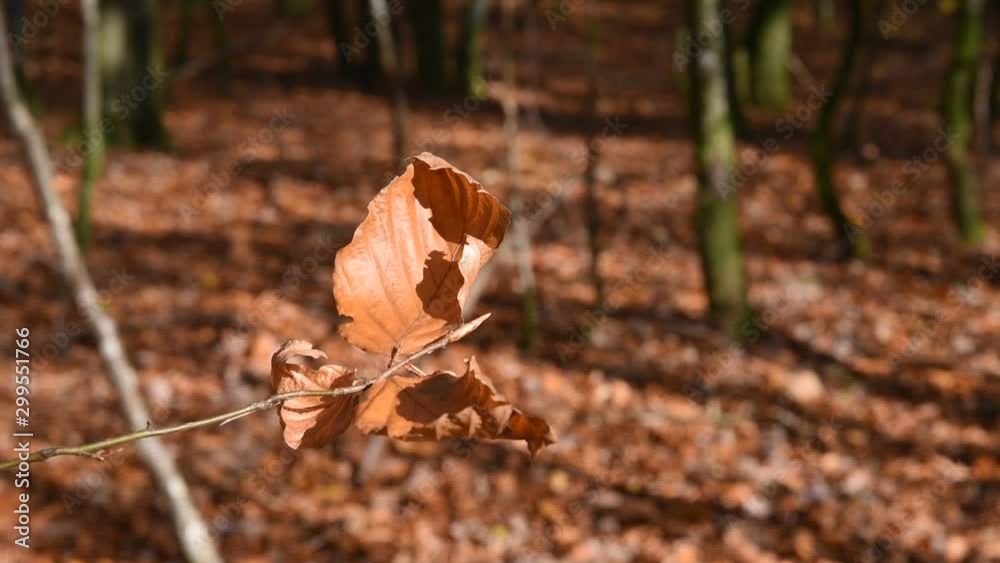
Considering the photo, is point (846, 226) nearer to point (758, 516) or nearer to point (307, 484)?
point (758, 516)

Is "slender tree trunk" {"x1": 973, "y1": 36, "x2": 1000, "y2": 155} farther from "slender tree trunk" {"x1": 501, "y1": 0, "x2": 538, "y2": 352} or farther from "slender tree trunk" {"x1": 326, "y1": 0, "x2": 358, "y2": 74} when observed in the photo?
"slender tree trunk" {"x1": 326, "y1": 0, "x2": 358, "y2": 74}

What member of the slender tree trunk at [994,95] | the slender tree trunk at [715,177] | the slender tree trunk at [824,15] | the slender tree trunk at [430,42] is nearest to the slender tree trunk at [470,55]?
the slender tree trunk at [430,42]

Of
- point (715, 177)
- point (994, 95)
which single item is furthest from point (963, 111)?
point (994, 95)

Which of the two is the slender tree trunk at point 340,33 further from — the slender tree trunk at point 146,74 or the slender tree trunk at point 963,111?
the slender tree trunk at point 963,111

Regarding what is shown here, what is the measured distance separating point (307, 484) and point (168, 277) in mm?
2829

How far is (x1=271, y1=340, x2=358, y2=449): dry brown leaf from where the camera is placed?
0.57 metres

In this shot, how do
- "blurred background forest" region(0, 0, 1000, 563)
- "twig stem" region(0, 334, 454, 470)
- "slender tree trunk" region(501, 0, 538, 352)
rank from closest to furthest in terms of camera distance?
"twig stem" region(0, 334, 454, 470) → "blurred background forest" region(0, 0, 1000, 563) → "slender tree trunk" region(501, 0, 538, 352)

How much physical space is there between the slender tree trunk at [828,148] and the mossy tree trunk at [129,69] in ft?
21.6

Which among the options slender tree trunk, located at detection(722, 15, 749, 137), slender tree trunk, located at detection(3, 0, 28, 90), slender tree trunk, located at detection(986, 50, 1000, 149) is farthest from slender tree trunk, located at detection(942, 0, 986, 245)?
slender tree trunk, located at detection(3, 0, 28, 90)

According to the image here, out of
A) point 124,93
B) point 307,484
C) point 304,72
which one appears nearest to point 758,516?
point 307,484

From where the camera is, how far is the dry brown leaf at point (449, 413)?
21.8 inches

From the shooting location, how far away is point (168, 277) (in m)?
7.20

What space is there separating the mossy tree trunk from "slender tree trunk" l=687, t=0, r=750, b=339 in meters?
6.24

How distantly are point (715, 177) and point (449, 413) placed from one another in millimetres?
5500
